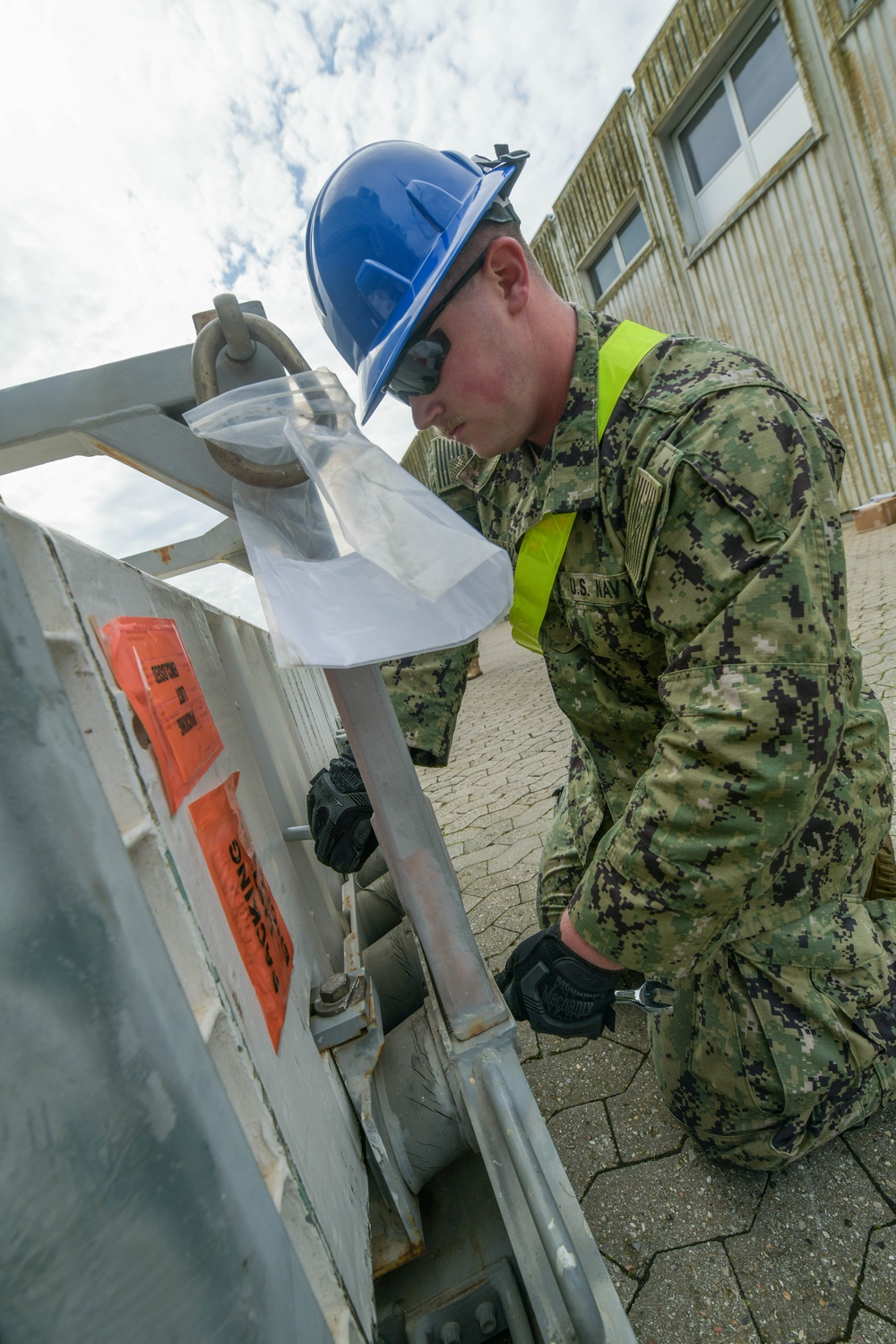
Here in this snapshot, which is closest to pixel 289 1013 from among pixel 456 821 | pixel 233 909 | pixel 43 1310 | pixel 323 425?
pixel 233 909

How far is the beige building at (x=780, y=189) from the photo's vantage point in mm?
6020

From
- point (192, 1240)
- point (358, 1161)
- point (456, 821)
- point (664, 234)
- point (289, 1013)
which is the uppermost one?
point (664, 234)

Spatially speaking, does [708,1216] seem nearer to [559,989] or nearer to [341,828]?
[559,989]

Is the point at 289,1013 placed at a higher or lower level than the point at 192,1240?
lower

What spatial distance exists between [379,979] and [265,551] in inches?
38.6

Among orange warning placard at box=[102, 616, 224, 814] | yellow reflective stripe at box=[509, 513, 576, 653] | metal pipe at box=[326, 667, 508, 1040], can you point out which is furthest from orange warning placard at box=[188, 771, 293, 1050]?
yellow reflective stripe at box=[509, 513, 576, 653]

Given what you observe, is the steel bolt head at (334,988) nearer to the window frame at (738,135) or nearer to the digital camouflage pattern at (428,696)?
the digital camouflage pattern at (428,696)

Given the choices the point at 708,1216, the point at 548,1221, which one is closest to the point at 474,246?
the point at 548,1221

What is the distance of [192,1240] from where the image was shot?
465 mm

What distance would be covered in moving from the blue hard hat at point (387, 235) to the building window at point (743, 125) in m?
7.09

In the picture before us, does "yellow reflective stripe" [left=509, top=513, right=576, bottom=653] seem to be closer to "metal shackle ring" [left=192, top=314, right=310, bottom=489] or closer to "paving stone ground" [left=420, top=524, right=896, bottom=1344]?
"metal shackle ring" [left=192, top=314, right=310, bottom=489]

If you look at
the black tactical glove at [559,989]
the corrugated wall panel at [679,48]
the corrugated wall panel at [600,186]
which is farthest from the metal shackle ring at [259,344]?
the corrugated wall panel at [600,186]

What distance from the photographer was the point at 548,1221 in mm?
889

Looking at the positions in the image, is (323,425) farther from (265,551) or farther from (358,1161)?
(358,1161)
